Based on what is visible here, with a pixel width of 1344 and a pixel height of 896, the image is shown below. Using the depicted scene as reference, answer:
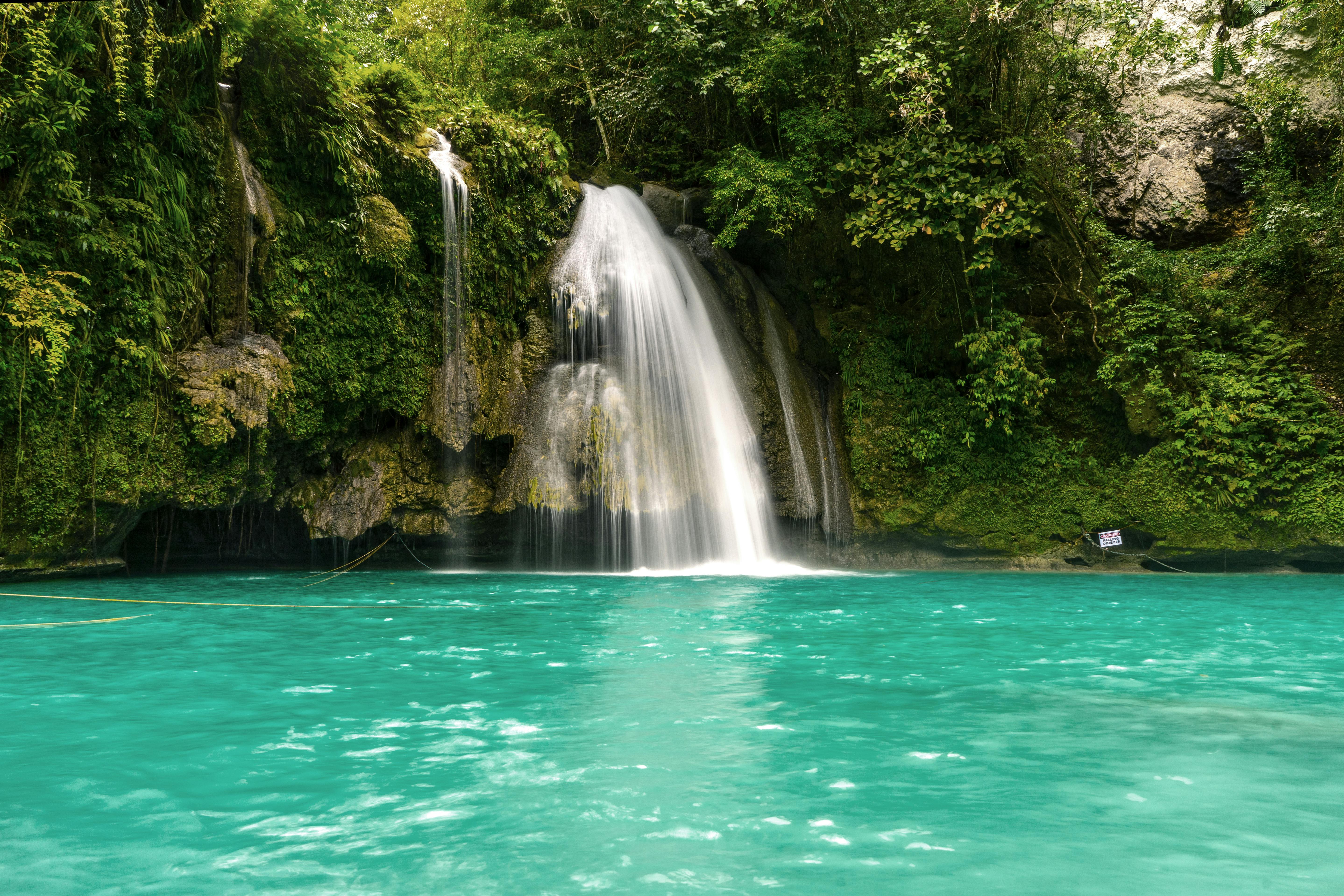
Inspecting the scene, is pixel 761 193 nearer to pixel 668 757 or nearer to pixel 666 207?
pixel 666 207

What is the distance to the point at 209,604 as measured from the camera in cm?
895

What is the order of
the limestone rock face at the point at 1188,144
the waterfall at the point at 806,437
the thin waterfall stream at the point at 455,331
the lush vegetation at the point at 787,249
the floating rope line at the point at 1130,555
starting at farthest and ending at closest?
the limestone rock face at the point at 1188,144 → the waterfall at the point at 806,437 → the floating rope line at the point at 1130,555 → the thin waterfall stream at the point at 455,331 → the lush vegetation at the point at 787,249

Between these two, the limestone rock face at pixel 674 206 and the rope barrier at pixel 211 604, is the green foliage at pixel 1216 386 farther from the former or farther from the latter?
the rope barrier at pixel 211 604

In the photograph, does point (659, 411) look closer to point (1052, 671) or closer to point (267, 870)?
point (1052, 671)

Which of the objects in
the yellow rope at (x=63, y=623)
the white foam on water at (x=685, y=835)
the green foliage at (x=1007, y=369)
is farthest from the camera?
the green foliage at (x=1007, y=369)

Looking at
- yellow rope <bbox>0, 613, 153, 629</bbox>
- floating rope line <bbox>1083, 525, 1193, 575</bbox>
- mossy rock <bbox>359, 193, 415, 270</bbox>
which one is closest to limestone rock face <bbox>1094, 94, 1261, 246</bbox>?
floating rope line <bbox>1083, 525, 1193, 575</bbox>

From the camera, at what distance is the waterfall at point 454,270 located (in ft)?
42.4

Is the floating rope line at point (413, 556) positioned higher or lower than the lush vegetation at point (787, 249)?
lower

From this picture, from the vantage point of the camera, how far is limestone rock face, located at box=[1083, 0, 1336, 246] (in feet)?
54.3

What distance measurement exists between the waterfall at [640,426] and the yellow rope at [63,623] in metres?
5.55

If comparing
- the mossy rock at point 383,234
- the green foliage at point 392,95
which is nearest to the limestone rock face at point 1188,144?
the green foliage at point 392,95

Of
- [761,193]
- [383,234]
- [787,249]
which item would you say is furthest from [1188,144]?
[383,234]

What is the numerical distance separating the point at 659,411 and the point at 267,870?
1070 centimetres

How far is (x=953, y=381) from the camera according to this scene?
14.5 metres
